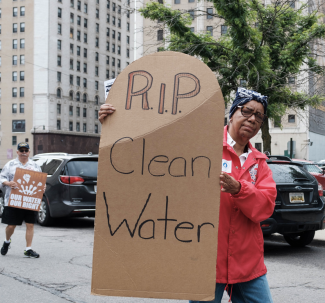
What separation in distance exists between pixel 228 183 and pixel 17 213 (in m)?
5.63

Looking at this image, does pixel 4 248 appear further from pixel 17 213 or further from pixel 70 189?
pixel 70 189

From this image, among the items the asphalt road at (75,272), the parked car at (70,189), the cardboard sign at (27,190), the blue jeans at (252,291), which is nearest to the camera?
the blue jeans at (252,291)

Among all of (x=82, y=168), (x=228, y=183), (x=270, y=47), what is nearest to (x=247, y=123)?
(x=228, y=183)

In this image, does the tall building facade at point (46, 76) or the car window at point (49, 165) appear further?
the tall building facade at point (46, 76)

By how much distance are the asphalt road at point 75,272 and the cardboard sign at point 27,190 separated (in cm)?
80

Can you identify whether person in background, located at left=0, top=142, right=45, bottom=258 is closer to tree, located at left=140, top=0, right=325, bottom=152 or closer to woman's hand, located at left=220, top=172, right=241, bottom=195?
woman's hand, located at left=220, top=172, right=241, bottom=195

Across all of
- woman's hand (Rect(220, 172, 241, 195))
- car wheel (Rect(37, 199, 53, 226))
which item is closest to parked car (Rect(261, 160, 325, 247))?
woman's hand (Rect(220, 172, 241, 195))

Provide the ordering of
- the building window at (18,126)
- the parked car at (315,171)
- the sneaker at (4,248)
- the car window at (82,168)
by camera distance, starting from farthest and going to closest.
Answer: the building window at (18,126) < the parked car at (315,171) < the car window at (82,168) < the sneaker at (4,248)

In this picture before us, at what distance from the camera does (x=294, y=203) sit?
7613mm

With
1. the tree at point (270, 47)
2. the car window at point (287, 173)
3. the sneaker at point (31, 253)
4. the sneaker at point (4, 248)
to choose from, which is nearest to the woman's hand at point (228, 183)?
the sneaker at point (31, 253)

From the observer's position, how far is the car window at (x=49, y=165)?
428 inches

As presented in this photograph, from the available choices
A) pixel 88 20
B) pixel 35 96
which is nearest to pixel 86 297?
pixel 35 96

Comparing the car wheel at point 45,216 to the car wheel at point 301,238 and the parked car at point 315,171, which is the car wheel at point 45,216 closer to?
the car wheel at point 301,238

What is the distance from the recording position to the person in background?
7.16m
